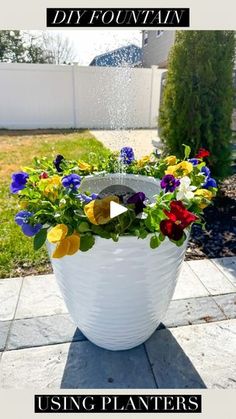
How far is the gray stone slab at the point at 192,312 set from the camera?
2014mm

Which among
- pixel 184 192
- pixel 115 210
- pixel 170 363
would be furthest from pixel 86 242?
pixel 170 363

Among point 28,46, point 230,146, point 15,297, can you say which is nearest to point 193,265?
point 15,297

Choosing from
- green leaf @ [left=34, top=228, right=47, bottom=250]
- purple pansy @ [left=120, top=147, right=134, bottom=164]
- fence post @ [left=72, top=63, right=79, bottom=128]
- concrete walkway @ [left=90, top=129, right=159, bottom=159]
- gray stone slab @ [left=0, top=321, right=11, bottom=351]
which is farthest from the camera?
fence post @ [left=72, top=63, right=79, bottom=128]

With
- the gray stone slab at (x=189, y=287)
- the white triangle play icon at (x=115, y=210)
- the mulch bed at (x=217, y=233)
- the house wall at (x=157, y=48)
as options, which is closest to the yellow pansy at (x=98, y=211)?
the white triangle play icon at (x=115, y=210)

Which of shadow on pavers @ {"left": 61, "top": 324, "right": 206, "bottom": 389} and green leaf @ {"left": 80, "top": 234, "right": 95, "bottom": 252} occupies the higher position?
green leaf @ {"left": 80, "top": 234, "right": 95, "bottom": 252}

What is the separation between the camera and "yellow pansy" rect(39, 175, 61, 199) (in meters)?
1.40

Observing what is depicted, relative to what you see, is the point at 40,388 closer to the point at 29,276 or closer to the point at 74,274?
the point at 74,274

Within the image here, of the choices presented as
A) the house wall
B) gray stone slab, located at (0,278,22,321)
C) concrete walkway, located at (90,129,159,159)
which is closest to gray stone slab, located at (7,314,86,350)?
gray stone slab, located at (0,278,22,321)

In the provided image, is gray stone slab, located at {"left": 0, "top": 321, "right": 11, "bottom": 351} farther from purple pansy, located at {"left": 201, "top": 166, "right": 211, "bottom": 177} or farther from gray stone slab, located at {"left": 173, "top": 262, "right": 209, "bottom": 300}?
purple pansy, located at {"left": 201, "top": 166, "right": 211, "bottom": 177}

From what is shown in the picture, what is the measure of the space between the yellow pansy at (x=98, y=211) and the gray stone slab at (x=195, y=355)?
961mm

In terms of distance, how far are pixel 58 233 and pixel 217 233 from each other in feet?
7.51

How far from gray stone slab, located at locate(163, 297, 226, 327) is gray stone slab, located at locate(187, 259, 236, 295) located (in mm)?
138

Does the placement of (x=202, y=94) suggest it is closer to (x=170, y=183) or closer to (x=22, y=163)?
(x=170, y=183)

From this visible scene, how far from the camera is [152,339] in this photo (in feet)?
6.16
